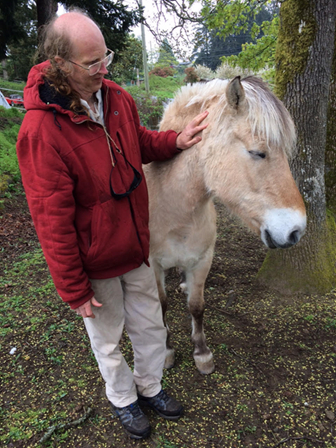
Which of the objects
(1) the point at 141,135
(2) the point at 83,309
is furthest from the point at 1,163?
(2) the point at 83,309

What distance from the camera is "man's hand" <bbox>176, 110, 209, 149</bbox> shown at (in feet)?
6.24

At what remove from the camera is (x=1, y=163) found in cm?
694

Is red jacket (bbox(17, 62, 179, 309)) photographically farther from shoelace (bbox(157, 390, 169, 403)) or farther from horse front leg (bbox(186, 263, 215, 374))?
shoelace (bbox(157, 390, 169, 403))

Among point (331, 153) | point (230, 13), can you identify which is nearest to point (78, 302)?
point (331, 153)

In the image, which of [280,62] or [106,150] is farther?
[280,62]

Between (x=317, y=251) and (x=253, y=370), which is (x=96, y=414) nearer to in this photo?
(x=253, y=370)

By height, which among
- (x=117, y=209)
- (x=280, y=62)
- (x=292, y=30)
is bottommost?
(x=117, y=209)

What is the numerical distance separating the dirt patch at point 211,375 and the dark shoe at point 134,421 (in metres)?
0.05

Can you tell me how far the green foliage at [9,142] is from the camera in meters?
6.98

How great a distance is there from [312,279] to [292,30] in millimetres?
2514

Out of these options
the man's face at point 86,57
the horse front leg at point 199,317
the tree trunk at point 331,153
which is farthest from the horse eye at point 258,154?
the tree trunk at point 331,153

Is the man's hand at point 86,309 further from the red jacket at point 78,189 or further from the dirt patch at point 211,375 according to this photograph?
the dirt patch at point 211,375

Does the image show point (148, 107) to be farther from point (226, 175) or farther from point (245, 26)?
point (226, 175)

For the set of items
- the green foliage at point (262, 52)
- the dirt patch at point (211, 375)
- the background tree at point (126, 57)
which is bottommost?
the dirt patch at point (211, 375)
